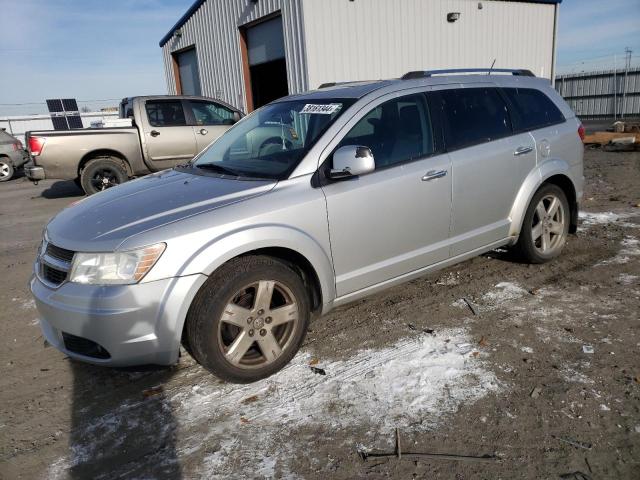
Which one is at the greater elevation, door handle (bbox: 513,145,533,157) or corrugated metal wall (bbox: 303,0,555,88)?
corrugated metal wall (bbox: 303,0,555,88)

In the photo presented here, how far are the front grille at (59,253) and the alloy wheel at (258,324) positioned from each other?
952 mm

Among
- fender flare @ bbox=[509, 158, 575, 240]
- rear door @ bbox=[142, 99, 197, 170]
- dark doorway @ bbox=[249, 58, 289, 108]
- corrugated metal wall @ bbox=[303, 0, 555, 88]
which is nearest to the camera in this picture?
fender flare @ bbox=[509, 158, 575, 240]

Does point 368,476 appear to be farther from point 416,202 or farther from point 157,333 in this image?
point 416,202

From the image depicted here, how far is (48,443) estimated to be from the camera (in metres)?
2.71

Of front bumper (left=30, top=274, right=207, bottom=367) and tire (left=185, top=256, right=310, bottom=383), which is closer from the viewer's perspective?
front bumper (left=30, top=274, right=207, bottom=367)

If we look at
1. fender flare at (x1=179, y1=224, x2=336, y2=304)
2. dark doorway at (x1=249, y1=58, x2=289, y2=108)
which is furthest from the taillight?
fender flare at (x1=179, y1=224, x2=336, y2=304)

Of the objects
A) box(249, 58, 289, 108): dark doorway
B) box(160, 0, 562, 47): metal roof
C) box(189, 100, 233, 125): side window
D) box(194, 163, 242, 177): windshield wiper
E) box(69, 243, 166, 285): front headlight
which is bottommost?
box(69, 243, 166, 285): front headlight

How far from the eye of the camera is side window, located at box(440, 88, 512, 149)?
4.01 metres

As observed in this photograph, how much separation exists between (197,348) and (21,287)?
131 inches

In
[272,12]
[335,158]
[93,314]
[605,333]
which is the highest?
[272,12]

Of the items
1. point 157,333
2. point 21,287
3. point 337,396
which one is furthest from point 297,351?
point 21,287

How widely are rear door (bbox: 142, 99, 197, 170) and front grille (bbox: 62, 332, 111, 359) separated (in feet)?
24.6

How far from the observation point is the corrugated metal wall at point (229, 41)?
1155 cm

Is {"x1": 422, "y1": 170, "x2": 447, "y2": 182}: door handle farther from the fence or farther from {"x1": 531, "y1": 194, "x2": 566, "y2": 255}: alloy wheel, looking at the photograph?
the fence
